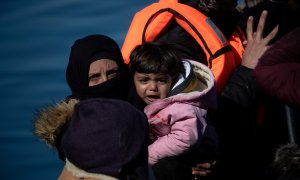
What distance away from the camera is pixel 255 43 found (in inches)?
106

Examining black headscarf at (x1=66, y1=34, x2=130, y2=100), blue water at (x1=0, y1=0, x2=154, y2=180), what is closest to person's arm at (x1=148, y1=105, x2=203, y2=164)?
black headscarf at (x1=66, y1=34, x2=130, y2=100)

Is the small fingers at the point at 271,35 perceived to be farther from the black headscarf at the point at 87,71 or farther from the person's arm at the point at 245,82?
the black headscarf at the point at 87,71

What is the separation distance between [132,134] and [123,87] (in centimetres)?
105

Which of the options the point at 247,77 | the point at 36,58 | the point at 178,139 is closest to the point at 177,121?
the point at 178,139

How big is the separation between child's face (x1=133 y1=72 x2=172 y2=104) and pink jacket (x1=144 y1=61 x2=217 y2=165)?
74 mm

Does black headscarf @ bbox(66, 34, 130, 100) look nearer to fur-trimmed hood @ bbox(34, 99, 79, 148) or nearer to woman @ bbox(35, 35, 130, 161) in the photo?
woman @ bbox(35, 35, 130, 161)

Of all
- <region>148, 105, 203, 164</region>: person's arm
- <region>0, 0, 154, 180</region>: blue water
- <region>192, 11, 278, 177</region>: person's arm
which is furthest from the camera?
<region>0, 0, 154, 180</region>: blue water

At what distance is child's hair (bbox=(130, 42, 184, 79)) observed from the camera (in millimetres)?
2436

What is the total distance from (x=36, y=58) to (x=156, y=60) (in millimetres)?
3461

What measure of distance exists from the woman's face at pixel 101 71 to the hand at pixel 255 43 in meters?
0.57

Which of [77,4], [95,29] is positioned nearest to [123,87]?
[95,29]

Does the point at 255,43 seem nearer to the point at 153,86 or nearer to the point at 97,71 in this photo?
the point at 153,86

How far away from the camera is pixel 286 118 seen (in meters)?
2.79

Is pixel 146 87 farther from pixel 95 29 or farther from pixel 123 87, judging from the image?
pixel 95 29
